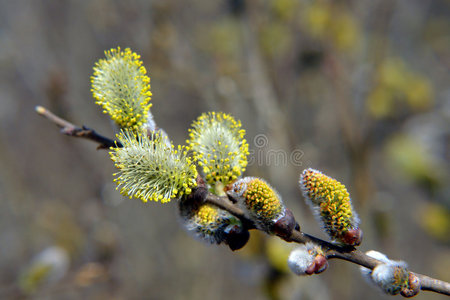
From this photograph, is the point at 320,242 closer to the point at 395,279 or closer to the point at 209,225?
the point at 395,279

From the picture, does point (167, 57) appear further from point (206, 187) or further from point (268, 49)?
point (206, 187)

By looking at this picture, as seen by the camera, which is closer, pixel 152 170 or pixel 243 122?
pixel 152 170

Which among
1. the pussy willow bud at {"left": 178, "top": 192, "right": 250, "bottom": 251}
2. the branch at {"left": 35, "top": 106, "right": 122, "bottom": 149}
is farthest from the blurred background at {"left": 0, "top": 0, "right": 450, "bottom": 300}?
the pussy willow bud at {"left": 178, "top": 192, "right": 250, "bottom": 251}

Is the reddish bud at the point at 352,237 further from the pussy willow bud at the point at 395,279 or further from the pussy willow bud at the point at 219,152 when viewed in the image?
the pussy willow bud at the point at 219,152

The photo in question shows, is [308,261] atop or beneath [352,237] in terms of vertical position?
beneath

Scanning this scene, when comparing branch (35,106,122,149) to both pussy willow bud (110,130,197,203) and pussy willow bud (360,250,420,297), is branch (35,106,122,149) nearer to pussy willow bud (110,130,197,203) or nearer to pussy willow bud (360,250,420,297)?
pussy willow bud (110,130,197,203)

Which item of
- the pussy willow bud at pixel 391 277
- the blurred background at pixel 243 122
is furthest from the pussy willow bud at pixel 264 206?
the blurred background at pixel 243 122

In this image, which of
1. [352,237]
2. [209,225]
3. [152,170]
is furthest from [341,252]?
[152,170]

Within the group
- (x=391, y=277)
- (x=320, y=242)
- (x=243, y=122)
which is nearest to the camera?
(x=391, y=277)

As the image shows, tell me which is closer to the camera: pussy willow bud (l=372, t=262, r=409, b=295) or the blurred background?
pussy willow bud (l=372, t=262, r=409, b=295)
